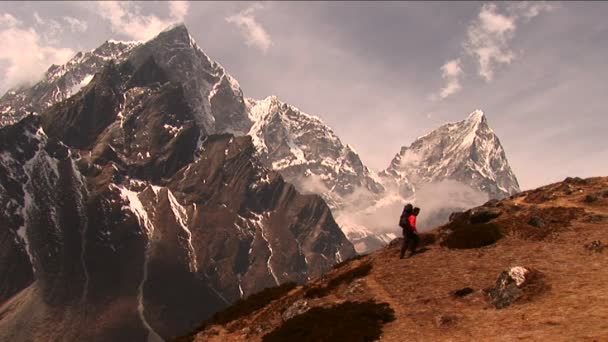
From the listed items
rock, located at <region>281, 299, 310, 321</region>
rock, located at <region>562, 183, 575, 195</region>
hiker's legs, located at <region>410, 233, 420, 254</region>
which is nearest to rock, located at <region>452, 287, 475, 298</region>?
hiker's legs, located at <region>410, 233, 420, 254</region>

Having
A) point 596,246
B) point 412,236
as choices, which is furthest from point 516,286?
point 412,236

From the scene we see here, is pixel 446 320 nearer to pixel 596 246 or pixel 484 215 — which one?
pixel 596 246

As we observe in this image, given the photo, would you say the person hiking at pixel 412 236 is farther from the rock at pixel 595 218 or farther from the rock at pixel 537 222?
the rock at pixel 595 218

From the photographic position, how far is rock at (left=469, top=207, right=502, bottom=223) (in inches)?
1987

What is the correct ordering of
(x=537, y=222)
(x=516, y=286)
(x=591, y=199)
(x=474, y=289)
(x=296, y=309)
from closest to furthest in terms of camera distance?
1. (x=516, y=286)
2. (x=474, y=289)
3. (x=296, y=309)
4. (x=537, y=222)
5. (x=591, y=199)

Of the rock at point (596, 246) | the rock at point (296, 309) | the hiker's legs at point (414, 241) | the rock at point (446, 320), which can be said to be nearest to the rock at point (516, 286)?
the rock at point (446, 320)

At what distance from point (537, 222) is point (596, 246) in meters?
7.35

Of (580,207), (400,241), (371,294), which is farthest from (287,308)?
(580,207)

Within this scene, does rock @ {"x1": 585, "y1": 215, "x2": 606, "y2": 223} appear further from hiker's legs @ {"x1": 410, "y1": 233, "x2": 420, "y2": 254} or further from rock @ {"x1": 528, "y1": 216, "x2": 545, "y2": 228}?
hiker's legs @ {"x1": 410, "y1": 233, "x2": 420, "y2": 254}

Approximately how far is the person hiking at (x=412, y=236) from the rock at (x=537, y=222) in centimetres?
963

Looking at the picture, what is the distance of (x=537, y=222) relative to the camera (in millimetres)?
44781

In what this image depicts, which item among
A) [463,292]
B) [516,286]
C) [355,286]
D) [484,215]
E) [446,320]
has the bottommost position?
[446,320]

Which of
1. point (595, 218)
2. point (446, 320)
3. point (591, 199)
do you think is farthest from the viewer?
point (591, 199)

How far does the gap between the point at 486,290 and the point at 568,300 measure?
18.7 feet
